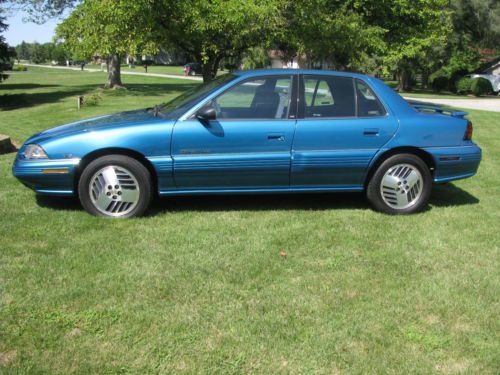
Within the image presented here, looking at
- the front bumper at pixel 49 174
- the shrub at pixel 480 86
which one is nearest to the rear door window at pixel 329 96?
the front bumper at pixel 49 174

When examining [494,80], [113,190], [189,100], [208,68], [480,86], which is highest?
[494,80]

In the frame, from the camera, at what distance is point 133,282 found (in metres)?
3.80

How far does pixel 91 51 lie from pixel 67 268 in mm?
9331

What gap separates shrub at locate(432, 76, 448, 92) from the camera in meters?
40.5

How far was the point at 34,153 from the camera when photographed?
5.13 meters

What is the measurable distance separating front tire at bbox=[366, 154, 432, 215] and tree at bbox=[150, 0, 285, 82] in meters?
6.30

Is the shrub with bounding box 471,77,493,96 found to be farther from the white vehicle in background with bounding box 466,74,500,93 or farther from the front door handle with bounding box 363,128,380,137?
the front door handle with bounding box 363,128,380,137

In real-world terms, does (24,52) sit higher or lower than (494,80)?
higher

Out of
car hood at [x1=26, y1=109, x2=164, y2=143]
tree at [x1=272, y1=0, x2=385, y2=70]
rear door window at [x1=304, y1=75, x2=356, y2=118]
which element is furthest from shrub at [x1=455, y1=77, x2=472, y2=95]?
car hood at [x1=26, y1=109, x2=164, y2=143]

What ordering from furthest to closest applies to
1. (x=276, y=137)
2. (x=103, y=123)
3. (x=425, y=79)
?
1. (x=425, y=79)
2. (x=103, y=123)
3. (x=276, y=137)

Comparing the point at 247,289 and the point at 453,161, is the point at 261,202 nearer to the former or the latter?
the point at 453,161

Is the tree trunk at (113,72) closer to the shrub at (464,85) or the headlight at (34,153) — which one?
the shrub at (464,85)

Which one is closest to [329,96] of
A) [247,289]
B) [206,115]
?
[206,115]

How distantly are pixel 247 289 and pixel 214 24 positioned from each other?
8248mm
